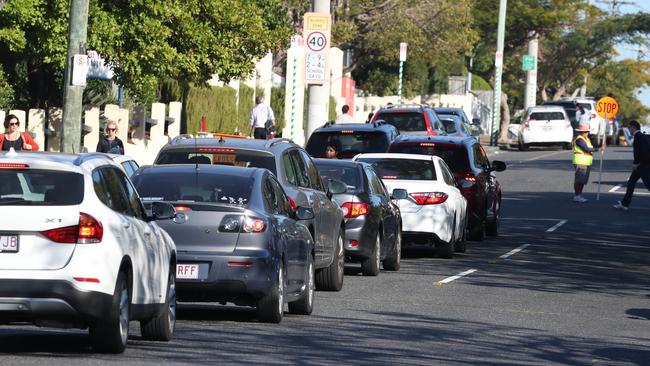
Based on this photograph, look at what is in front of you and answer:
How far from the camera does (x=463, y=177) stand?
2659 cm

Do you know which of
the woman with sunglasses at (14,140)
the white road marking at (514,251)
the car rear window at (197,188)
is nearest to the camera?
the car rear window at (197,188)

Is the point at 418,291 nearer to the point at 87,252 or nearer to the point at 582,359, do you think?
the point at 582,359

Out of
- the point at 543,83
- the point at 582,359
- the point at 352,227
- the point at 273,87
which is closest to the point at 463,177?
the point at 352,227

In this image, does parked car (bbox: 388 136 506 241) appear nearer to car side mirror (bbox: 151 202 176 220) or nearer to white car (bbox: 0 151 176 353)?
car side mirror (bbox: 151 202 176 220)

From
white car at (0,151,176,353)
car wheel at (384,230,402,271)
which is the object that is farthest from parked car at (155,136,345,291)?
white car at (0,151,176,353)

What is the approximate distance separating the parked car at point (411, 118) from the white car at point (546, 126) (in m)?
26.9

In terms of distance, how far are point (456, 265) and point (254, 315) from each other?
776 cm

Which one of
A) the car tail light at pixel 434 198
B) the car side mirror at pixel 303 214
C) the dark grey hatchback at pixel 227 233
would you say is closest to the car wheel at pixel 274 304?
the dark grey hatchback at pixel 227 233

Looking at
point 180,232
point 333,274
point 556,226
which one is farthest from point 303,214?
point 556,226

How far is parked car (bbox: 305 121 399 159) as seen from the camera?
2678 centimetres

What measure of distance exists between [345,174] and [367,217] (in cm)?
86

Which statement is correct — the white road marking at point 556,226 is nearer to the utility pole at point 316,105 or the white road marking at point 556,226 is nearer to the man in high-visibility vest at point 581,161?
the man in high-visibility vest at point 581,161

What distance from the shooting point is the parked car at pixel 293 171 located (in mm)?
16812

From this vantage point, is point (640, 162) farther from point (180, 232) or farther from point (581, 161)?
point (180, 232)
